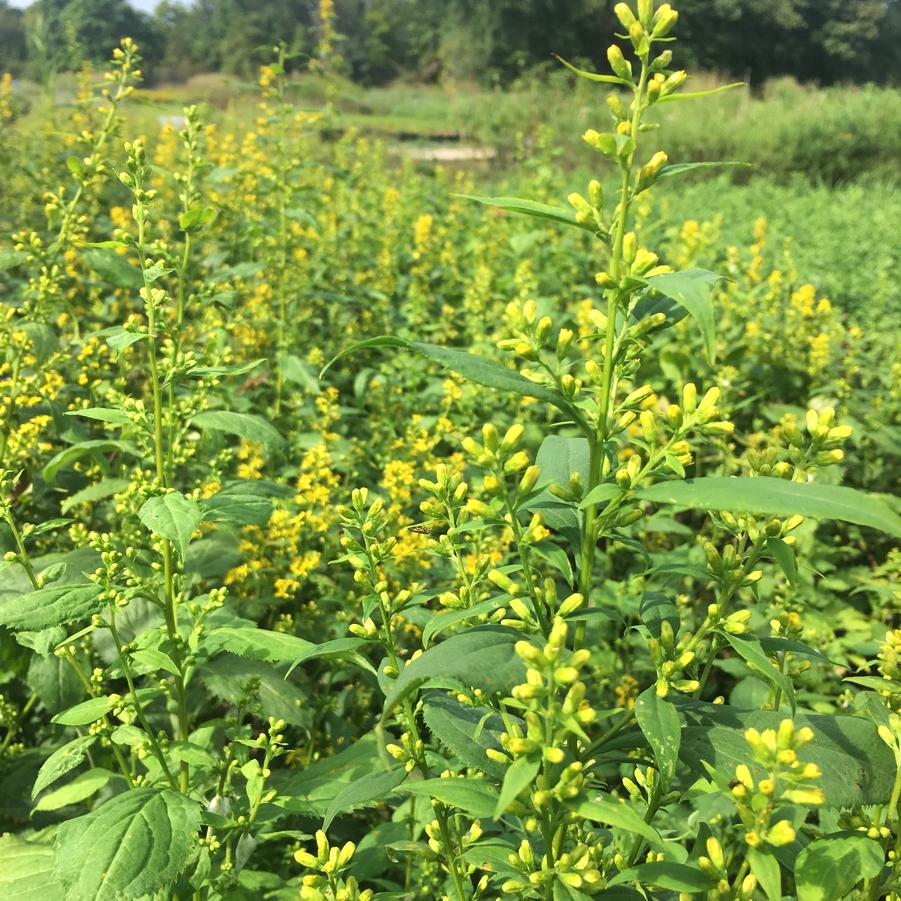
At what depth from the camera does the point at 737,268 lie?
16.4ft

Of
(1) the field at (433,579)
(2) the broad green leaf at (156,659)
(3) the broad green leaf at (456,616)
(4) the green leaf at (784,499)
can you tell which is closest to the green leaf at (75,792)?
(1) the field at (433,579)

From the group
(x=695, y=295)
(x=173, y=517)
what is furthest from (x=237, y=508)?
(x=695, y=295)

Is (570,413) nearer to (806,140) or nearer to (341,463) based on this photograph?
(341,463)

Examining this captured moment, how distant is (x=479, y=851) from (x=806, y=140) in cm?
1890

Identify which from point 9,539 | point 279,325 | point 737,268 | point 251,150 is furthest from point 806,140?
point 9,539

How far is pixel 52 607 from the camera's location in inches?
57.4

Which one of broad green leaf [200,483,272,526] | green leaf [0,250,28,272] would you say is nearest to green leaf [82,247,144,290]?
green leaf [0,250,28,272]

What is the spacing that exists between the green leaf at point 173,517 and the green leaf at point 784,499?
91 centimetres

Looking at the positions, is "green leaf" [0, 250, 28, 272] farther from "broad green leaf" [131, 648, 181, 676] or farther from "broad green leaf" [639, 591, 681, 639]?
"broad green leaf" [639, 591, 681, 639]

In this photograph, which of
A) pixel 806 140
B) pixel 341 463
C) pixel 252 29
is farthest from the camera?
pixel 252 29

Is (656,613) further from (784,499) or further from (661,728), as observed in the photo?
(784,499)

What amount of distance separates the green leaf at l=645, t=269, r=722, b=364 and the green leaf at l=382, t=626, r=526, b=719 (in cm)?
45

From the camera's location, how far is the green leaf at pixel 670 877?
99cm

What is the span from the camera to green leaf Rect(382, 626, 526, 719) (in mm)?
900
